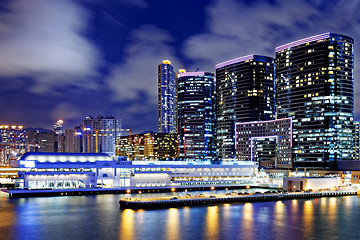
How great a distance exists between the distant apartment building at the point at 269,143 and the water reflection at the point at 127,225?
106740 millimetres

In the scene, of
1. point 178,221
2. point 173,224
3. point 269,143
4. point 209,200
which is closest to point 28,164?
point 209,200

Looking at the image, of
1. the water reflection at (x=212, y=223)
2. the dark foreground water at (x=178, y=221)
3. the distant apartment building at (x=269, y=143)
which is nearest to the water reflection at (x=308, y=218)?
the dark foreground water at (x=178, y=221)

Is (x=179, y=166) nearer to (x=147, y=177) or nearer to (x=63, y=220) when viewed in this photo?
(x=147, y=177)

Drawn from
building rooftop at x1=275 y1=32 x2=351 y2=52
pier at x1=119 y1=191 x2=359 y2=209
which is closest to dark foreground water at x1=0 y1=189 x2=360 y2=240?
pier at x1=119 y1=191 x2=359 y2=209

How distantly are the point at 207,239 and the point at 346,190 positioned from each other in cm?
7260

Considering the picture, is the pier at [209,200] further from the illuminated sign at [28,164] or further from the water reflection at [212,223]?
the illuminated sign at [28,164]

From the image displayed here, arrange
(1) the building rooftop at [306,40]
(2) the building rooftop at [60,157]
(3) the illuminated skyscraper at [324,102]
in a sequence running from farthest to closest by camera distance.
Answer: (1) the building rooftop at [306,40], (3) the illuminated skyscraper at [324,102], (2) the building rooftop at [60,157]

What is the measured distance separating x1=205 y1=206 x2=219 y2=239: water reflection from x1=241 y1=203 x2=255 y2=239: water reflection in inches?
A: 156

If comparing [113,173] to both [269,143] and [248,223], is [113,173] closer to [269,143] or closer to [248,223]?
[248,223]

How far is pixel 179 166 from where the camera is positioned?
401 feet

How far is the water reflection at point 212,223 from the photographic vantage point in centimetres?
5729

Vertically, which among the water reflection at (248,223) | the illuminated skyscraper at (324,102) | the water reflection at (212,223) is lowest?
the water reflection at (248,223)

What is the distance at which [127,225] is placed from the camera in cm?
6334

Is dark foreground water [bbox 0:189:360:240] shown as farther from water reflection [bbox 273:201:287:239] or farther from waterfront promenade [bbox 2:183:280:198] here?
waterfront promenade [bbox 2:183:280:198]
